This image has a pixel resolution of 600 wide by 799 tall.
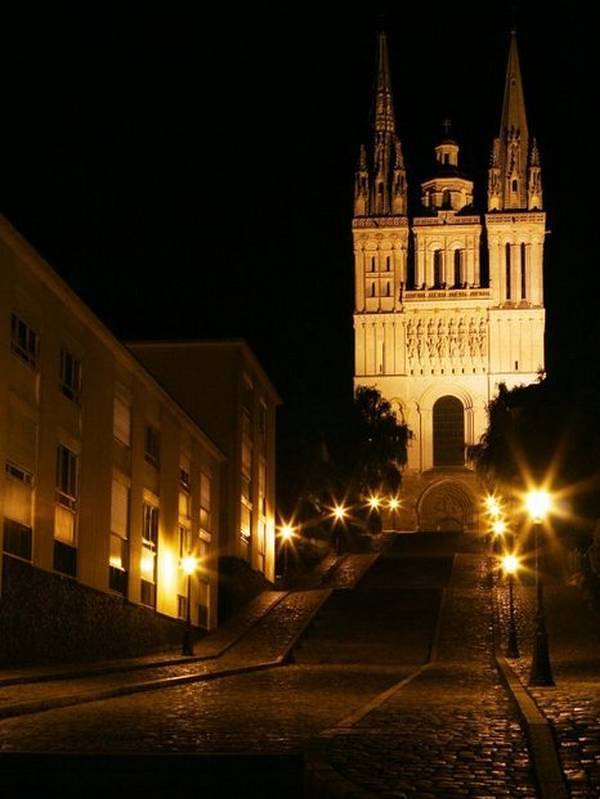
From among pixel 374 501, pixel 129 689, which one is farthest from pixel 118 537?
pixel 374 501

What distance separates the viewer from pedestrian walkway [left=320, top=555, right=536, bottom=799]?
10562mm

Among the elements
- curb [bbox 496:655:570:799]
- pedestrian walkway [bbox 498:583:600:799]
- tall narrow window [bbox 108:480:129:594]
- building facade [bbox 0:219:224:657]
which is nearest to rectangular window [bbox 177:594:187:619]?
building facade [bbox 0:219:224:657]

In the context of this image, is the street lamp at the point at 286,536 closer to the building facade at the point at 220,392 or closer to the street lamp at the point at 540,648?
the building facade at the point at 220,392

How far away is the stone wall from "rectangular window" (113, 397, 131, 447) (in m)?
3.69

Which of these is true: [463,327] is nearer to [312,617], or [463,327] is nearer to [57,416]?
[312,617]

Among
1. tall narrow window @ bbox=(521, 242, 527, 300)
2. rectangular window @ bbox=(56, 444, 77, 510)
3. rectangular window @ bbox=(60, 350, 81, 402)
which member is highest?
tall narrow window @ bbox=(521, 242, 527, 300)

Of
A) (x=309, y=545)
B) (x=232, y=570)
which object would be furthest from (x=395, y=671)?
(x=309, y=545)

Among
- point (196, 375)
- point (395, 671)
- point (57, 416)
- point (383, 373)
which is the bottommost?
point (395, 671)

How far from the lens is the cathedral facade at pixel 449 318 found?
9850cm

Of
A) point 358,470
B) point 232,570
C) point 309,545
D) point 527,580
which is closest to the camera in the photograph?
point 232,570

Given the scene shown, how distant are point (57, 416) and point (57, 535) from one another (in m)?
2.27

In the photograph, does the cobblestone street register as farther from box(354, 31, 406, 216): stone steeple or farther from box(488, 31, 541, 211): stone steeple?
box(354, 31, 406, 216): stone steeple

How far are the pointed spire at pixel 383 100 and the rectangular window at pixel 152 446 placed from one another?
238 ft

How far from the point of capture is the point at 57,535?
2889cm
